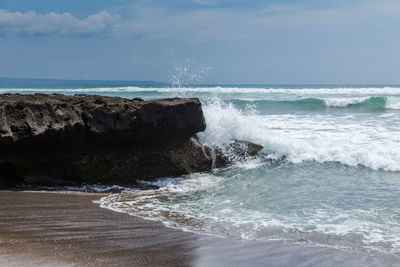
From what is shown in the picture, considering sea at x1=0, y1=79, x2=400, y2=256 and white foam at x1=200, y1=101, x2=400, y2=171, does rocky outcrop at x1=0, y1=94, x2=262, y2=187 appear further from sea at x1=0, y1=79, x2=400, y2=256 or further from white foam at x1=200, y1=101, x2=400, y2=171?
white foam at x1=200, y1=101, x2=400, y2=171

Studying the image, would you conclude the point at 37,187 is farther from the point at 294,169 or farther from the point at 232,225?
the point at 294,169

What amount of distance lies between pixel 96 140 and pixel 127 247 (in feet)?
10.6

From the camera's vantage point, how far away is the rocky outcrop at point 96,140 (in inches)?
254

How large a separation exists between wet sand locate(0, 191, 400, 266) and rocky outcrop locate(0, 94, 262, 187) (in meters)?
1.57

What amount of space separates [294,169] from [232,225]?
11.0 feet

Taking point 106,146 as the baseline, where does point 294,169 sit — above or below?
below

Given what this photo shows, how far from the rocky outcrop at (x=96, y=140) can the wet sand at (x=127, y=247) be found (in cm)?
157

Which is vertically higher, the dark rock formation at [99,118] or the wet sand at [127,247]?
the dark rock formation at [99,118]

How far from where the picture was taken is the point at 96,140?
6898mm

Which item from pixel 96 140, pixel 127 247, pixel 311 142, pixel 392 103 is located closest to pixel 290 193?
pixel 127 247

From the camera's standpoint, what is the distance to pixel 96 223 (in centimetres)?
479

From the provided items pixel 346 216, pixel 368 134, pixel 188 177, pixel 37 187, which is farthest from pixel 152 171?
pixel 368 134

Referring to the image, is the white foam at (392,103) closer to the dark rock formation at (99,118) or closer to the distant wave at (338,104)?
the distant wave at (338,104)

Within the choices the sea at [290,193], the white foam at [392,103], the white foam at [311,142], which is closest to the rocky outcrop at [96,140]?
the sea at [290,193]
